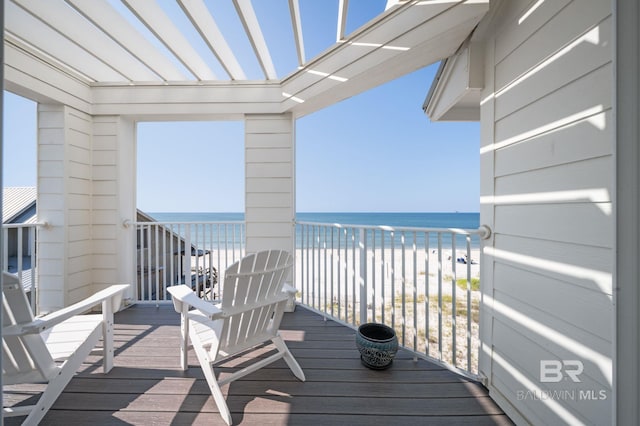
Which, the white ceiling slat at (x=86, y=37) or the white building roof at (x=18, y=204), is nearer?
the white ceiling slat at (x=86, y=37)

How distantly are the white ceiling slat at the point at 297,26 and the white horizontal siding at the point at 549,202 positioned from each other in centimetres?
135

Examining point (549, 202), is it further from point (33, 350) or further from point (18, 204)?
point (18, 204)

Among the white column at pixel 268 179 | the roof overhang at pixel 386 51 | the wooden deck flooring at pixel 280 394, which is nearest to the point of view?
the wooden deck flooring at pixel 280 394

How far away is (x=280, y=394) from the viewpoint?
162 cm

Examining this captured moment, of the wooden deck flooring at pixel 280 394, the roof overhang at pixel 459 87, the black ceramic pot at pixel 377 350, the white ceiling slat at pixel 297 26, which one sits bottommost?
the wooden deck flooring at pixel 280 394

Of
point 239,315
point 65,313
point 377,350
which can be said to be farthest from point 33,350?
point 377,350

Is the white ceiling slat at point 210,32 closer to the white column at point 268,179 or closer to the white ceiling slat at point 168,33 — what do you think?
the white ceiling slat at point 168,33

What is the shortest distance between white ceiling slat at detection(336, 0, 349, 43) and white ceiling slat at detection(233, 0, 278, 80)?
26.6 inches

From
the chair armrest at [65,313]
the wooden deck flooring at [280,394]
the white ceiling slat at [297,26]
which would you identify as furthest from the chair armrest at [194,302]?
the white ceiling slat at [297,26]

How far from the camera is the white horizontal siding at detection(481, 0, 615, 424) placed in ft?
3.49

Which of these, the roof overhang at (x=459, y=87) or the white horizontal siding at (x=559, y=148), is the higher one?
the roof overhang at (x=459, y=87)

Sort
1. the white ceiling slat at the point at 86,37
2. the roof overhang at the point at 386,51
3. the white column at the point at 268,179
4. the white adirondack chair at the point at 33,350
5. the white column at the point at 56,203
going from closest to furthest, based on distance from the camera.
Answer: the white adirondack chair at the point at 33,350, the roof overhang at the point at 386,51, the white ceiling slat at the point at 86,37, the white column at the point at 56,203, the white column at the point at 268,179

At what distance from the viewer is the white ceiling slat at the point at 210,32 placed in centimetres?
192

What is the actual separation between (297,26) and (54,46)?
7.36 feet
